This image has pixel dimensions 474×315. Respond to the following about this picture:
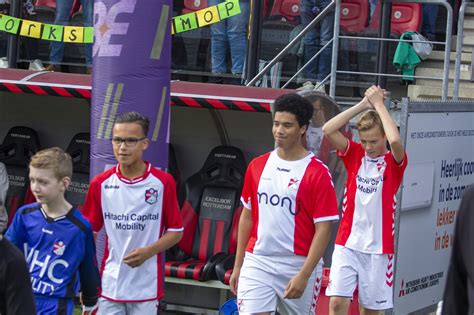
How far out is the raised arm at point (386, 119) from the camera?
24.9 ft

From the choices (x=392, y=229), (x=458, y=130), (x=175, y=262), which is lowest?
(x=175, y=262)

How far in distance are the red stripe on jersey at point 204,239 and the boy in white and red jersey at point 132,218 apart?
11.0 ft

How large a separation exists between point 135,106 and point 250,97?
2.10m

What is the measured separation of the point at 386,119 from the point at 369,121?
0.16 metres

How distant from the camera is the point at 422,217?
8.88 metres

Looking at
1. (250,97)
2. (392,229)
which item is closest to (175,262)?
(250,97)

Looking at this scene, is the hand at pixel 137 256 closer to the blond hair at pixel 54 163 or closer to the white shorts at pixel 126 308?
the white shorts at pixel 126 308

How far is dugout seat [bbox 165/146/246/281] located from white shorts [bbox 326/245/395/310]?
1942mm

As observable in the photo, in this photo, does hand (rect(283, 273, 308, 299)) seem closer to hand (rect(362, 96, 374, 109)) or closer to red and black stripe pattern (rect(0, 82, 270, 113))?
hand (rect(362, 96, 374, 109))

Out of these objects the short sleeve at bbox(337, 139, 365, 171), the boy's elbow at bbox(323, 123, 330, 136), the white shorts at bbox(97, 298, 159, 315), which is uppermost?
the boy's elbow at bbox(323, 123, 330, 136)

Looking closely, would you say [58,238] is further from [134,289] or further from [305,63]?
[305,63]

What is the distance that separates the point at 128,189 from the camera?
251 inches

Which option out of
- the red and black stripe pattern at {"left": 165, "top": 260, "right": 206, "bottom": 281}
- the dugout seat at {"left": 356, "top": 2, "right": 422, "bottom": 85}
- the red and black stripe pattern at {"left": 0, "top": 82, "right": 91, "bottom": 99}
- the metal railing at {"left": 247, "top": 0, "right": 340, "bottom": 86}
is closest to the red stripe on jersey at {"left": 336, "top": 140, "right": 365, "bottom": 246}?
the red and black stripe pattern at {"left": 165, "top": 260, "right": 206, "bottom": 281}

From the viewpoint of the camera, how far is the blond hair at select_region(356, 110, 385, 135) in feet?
25.4
